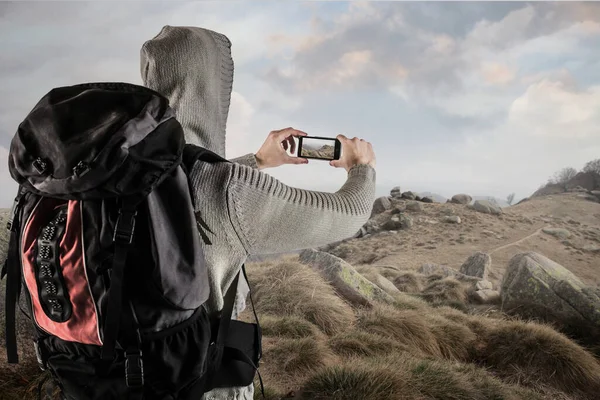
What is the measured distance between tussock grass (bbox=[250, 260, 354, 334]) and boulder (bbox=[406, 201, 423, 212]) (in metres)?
7.02

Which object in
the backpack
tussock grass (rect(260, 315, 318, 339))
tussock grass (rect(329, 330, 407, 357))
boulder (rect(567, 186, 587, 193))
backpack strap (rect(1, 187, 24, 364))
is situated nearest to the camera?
the backpack

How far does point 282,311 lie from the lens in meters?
4.51

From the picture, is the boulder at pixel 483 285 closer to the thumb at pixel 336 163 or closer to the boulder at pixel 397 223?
the boulder at pixel 397 223

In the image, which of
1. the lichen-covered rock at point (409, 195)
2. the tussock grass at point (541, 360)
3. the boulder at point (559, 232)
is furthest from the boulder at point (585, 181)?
the tussock grass at point (541, 360)

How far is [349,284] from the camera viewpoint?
4.96 meters

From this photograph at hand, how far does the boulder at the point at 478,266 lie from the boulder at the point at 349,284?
7.43 ft

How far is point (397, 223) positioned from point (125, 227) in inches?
406

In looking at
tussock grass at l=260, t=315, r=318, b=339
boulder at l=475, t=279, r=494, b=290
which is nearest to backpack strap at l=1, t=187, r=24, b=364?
tussock grass at l=260, t=315, r=318, b=339

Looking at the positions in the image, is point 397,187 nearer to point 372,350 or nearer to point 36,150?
point 372,350

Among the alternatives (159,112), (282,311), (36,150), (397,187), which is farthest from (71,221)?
(397,187)

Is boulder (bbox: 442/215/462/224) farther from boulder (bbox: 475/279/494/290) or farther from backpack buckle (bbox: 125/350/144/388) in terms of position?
backpack buckle (bbox: 125/350/144/388)

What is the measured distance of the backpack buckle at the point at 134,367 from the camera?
0.81 m

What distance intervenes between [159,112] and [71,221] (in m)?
0.25

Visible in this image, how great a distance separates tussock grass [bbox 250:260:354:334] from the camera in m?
4.26
